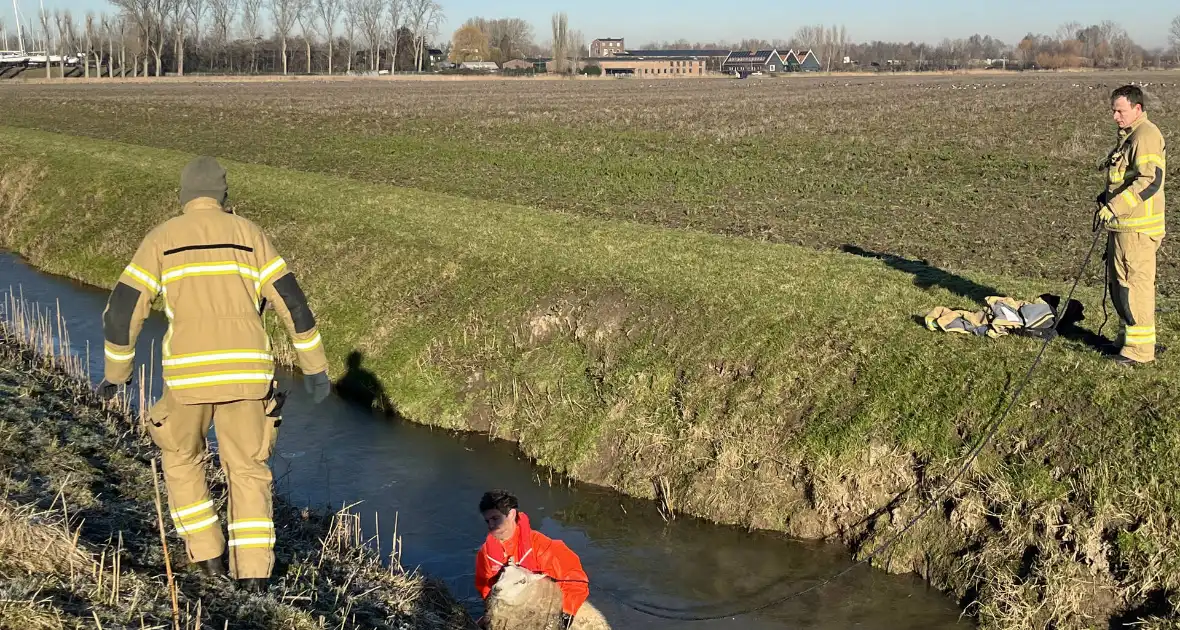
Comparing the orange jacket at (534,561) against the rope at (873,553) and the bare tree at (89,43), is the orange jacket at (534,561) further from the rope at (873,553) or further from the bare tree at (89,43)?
the bare tree at (89,43)

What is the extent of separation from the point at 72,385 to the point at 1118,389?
34.3 feet

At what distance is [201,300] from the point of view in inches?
230

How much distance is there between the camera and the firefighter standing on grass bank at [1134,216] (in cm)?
908

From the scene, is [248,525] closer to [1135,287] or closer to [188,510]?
[188,510]

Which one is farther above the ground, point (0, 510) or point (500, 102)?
point (500, 102)

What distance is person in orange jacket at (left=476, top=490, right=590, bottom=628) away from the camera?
751 cm

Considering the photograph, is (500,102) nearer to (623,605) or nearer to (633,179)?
(633,179)

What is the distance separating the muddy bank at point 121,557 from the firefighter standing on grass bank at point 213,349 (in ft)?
1.29

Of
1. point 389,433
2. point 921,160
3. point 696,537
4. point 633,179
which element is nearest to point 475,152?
point 633,179

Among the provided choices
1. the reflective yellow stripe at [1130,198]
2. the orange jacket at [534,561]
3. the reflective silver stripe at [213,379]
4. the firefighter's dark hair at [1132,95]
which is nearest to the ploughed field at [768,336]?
the reflective yellow stripe at [1130,198]

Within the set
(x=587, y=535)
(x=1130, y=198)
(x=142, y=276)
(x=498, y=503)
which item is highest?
(x=1130, y=198)

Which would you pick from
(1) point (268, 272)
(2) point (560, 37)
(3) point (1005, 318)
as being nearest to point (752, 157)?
(3) point (1005, 318)

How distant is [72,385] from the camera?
36.0ft

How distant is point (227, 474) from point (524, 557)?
232cm
